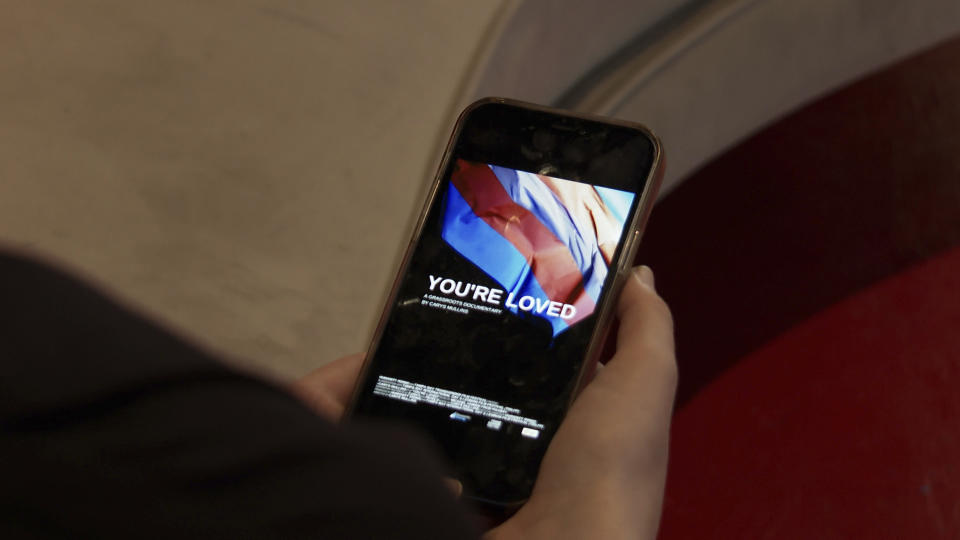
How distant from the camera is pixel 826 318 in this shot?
2.82 ft

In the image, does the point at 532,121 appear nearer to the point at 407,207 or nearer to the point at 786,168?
the point at 407,207

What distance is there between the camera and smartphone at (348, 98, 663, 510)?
0.40 meters

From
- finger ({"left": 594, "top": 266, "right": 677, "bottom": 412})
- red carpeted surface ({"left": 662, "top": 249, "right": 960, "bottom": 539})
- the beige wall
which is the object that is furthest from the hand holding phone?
red carpeted surface ({"left": 662, "top": 249, "right": 960, "bottom": 539})

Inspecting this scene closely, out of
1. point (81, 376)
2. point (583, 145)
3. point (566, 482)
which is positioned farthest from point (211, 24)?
point (81, 376)

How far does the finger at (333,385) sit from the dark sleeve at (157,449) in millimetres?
279

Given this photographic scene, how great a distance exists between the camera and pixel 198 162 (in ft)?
1.79

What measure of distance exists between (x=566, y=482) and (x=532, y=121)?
19cm

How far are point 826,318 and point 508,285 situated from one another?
1.75 ft

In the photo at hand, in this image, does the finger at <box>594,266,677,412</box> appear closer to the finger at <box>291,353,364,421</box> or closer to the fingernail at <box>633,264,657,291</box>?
the fingernail at <box>633,264,657,291</box>

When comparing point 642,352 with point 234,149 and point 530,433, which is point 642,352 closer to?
point 530,433

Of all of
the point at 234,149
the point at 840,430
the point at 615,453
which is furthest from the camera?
the point at 840,430

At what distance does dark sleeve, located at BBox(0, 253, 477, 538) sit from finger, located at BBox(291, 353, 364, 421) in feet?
0.92

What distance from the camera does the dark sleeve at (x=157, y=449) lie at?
11cm

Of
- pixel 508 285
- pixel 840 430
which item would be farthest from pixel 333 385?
pixel 840 430
